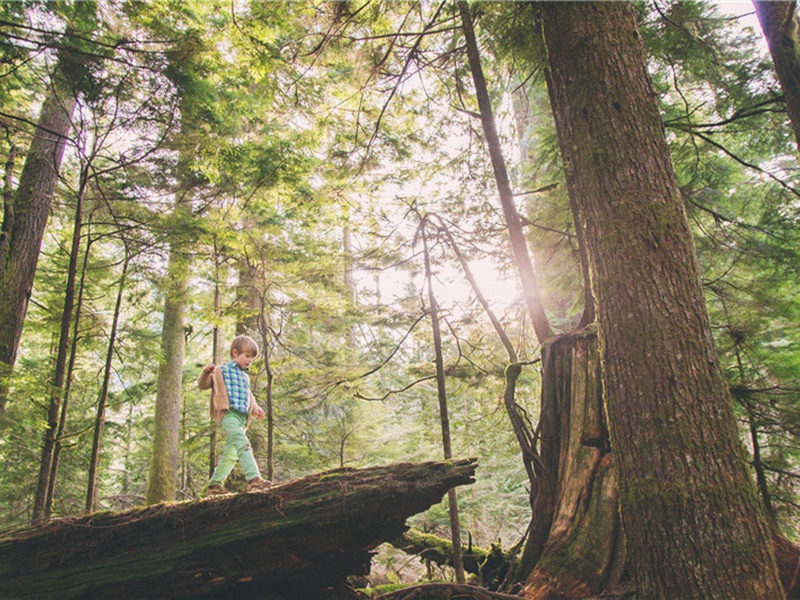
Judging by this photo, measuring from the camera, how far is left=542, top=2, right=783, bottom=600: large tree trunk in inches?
87.2

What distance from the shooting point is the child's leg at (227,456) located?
415cm

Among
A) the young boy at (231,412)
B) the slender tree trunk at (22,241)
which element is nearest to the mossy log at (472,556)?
the young boy at (231,412)

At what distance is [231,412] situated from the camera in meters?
4.50

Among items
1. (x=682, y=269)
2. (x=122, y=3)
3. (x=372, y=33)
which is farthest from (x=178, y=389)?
(x=682, y=269)

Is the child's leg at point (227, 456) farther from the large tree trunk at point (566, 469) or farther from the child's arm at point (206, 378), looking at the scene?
the large tree trunk at point (566, 469)

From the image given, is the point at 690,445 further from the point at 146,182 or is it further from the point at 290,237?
the point at 146,182

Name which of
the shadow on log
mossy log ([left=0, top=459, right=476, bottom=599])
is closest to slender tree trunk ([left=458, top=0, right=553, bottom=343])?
mossy log ([left=0, top=459, right=476, bottom=599])

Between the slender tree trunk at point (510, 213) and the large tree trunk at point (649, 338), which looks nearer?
the large tree trunk at point (649, 338)

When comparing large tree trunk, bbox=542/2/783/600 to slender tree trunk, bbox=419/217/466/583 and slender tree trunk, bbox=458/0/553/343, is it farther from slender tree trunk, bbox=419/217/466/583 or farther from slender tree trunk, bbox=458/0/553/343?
slender tree trunk, bbox=419/217/466/583

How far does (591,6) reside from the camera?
317 cm

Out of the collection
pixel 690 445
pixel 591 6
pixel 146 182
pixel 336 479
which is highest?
pixel 146 182

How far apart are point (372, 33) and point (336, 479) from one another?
5.95 metres

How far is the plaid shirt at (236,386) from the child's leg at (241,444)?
0.11 metres

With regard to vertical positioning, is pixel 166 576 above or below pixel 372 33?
below
